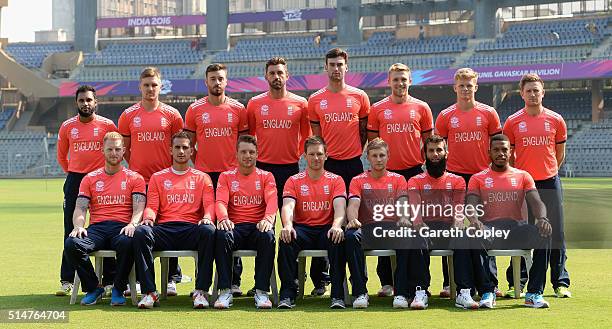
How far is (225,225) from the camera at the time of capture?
8617 mm

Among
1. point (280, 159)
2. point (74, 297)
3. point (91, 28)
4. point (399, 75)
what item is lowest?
point (74, 297)

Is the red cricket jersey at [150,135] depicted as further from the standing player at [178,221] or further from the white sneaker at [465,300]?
the white sneaker at [465,300]

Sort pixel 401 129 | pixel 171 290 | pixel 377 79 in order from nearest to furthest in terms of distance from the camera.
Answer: pixel 401 129 < pixel 171 290 < pixel 377 79

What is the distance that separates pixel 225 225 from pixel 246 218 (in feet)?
1.35

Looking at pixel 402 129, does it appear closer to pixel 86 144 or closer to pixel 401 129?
pixel 401 129

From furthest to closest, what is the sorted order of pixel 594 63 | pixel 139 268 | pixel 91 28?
pixel 91 28
pixel 594 63
pixel 139 268

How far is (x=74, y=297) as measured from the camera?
8.88m

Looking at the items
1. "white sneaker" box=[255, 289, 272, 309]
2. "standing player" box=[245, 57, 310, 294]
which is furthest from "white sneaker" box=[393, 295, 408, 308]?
"standing player" box=[245, 57, 310, 294]

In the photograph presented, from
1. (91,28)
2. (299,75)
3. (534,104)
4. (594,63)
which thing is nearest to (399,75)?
(534,104)

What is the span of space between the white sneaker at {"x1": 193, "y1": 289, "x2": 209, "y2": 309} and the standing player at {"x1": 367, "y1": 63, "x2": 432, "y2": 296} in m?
1.82

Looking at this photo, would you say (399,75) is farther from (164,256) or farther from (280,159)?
(164,256)

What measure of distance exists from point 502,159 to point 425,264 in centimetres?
118

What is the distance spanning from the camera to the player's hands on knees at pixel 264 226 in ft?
28.2

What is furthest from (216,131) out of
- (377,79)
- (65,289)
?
(377,79)
